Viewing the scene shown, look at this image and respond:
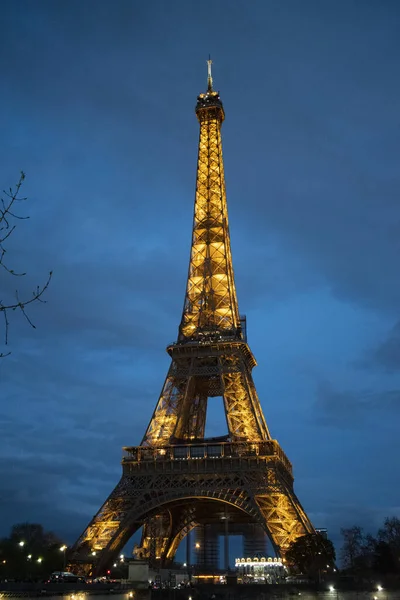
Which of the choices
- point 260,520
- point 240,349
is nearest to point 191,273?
point 240,349

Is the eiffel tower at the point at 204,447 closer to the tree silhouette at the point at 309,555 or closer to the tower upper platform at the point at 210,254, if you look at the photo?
the tower upper platform at the point at 210,254

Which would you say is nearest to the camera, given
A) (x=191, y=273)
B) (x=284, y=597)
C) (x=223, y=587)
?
(x=284, y=597)

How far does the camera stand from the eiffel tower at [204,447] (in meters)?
55.2

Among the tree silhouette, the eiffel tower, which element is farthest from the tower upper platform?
the tree silhouette

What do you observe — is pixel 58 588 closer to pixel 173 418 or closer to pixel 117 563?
pixel 173 418

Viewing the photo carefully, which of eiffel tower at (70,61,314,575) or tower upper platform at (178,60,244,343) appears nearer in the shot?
eiffel tower at (70,61,314,575)

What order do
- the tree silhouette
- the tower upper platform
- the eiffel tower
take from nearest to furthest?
the tree silhouette → the eiffel tower → the tower upper platform

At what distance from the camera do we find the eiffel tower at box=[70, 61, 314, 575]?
5518 cm

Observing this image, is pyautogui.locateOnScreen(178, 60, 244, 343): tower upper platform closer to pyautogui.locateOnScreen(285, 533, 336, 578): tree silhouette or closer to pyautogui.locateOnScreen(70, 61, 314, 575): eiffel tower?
pyautogui.locateOnScreen(70, 61, 314, 575): eiffel tower

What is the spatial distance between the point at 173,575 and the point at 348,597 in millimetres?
18369

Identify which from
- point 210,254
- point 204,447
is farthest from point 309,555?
point 210,254

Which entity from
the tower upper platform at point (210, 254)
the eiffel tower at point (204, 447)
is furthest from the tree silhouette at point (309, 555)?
the tower upper platform at point (210, 254)

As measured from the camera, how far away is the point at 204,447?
59125mm

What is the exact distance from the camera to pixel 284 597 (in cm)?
4303
